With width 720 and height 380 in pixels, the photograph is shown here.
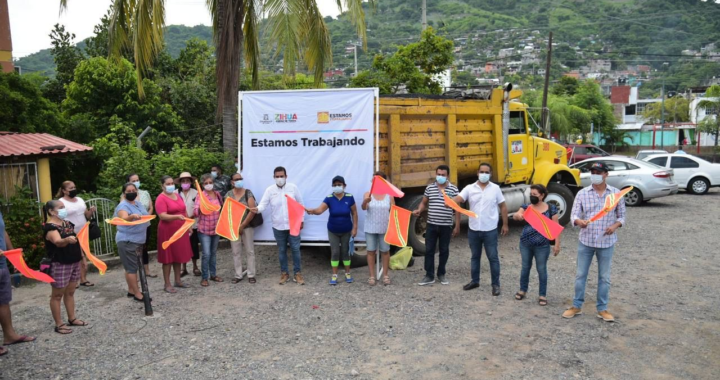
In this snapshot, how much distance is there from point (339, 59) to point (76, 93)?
3473 centimetres

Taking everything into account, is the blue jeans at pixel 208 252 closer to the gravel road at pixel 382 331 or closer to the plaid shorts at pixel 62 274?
the gravel road at pixel 382 331

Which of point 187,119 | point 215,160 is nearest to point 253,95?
point 215,160

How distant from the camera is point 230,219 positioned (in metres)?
7.91

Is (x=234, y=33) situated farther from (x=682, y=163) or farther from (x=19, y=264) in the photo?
(x=682, y=163)

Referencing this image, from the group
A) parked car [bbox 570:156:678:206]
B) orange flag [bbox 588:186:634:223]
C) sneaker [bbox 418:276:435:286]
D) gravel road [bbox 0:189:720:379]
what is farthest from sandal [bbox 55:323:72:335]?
parked car [bbox 570:156:678:206]

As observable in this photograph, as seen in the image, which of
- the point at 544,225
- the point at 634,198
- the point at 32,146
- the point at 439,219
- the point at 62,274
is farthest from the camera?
the point at 634,198

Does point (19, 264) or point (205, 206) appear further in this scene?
point (205, 206)

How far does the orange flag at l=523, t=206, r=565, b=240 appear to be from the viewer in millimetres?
6711

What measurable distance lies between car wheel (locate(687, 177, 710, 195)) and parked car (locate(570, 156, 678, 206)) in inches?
117

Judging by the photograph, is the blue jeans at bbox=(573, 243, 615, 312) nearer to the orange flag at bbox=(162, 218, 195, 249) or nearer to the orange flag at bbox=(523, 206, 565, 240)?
the orange flag at bbox=(523, 206, 565, 240)

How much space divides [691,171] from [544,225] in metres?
14.3

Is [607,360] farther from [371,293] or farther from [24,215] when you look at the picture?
[24,215]

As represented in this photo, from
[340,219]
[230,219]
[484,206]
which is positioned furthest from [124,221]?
[484,206]

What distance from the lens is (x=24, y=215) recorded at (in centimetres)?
897
